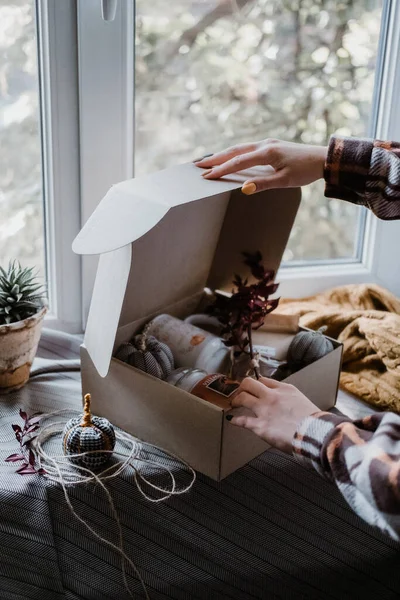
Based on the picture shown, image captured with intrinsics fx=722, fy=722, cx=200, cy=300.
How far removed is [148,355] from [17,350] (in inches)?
9.2

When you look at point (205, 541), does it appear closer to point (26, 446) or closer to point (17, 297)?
point (26, 446)

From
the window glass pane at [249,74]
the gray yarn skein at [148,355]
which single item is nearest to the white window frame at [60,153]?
the window glass pane at [249,74]

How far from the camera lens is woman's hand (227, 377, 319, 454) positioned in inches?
34.8

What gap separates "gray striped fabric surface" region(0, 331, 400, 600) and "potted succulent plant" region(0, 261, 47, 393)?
0.10m

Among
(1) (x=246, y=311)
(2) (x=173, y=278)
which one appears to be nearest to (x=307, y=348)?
(1) (x=246, y=311)

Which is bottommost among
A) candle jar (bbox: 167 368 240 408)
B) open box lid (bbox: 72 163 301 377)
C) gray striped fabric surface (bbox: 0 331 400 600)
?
gray striped fabric surface (bbox: 0 331 400 600)

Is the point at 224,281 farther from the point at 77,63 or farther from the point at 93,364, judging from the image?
the point at 77,63

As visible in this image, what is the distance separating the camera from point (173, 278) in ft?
4.14

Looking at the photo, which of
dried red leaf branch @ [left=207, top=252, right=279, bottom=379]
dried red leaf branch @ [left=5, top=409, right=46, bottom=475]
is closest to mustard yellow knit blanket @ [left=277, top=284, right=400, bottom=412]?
dried red leaf branch @ [left=207, top=252, right=279, bottom=379]

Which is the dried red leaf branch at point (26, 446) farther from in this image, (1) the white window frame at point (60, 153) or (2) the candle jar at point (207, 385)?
(1) the white window frame at point (60, 153)

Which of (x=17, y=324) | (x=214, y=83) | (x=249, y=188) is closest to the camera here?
(x=249, y=188)

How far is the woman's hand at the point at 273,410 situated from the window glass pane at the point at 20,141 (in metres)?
0.57

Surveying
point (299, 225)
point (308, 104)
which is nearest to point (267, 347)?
point (299, 225)

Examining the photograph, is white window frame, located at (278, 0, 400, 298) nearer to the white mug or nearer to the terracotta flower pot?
the white mug
